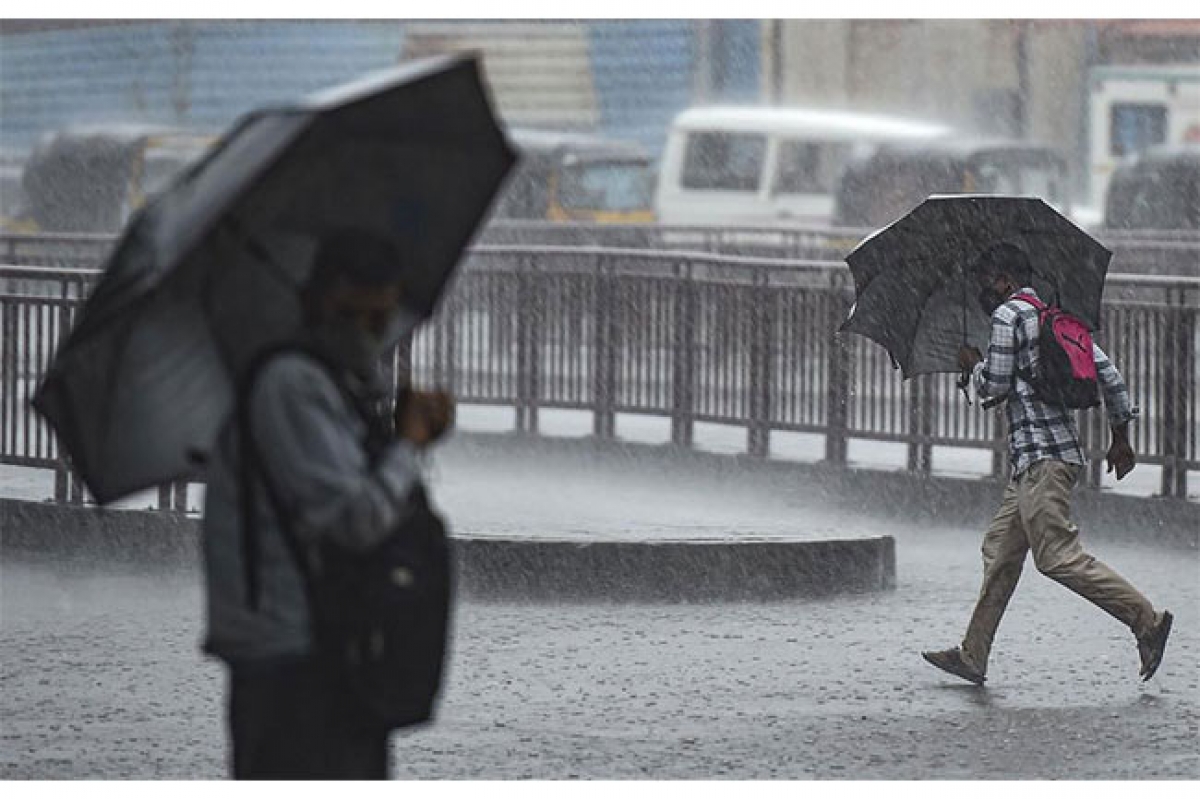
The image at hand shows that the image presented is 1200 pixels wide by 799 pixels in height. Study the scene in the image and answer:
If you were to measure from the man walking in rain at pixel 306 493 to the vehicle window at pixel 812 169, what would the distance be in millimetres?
27906

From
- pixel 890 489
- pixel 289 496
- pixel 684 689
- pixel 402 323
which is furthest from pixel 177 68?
pixel 289 496

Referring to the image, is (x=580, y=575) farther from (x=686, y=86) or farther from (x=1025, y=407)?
(x=686, y=86)

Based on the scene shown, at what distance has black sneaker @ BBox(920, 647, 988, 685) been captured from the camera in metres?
9.16

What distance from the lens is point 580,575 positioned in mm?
10805

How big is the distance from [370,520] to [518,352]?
11238 millimetres

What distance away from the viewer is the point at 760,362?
14.8 metres

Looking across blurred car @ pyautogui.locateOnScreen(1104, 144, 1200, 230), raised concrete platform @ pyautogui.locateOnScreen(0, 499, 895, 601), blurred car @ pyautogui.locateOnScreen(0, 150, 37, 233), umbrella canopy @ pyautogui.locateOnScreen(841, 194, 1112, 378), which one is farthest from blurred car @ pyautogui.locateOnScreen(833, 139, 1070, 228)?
umbrella canopy @ pyautogui.locateOnScreen(841, 194, 1112, 378)

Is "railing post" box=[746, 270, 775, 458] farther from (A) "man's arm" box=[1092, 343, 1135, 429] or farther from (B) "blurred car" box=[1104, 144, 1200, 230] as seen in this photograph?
(B) "blurred car" box=[1104, 144, 1200, 230]

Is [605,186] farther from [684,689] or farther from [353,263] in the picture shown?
[353,263]

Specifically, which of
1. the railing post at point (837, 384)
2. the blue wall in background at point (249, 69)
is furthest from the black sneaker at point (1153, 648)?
the blue wall in background at point (249, 69)

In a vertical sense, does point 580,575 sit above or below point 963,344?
below

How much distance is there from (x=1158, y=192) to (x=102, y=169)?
443 inches
